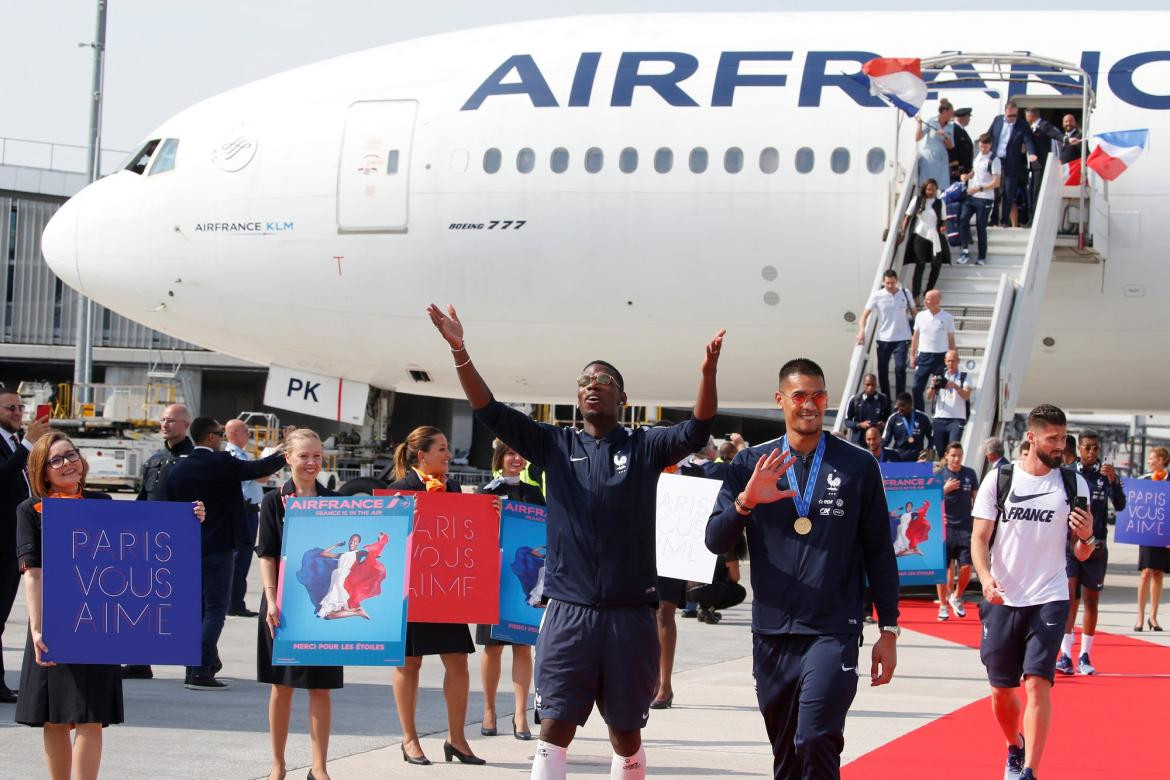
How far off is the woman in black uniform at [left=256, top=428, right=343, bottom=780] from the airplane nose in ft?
38.2

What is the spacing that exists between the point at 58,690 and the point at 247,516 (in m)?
4.98

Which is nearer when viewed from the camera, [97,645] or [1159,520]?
[97,645]

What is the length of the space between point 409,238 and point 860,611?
12.0m

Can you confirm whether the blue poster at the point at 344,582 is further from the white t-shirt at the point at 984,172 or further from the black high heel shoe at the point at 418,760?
the white t-shirt at the point at 984,172

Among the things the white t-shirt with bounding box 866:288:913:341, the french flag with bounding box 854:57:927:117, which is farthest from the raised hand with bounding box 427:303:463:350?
the french flag with bounding box 854:57:927:117

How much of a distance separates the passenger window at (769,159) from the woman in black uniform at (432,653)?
30.0 ft

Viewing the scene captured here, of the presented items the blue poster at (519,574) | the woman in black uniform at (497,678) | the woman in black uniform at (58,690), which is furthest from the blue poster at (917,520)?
the woman in black uniform at (58,690)

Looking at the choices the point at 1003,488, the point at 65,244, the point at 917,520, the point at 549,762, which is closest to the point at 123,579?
the point at 549,762

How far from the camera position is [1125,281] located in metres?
15.6

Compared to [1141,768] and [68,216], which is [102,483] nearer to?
[68,216]

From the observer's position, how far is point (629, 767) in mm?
5449

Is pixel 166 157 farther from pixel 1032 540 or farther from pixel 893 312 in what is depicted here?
pixel 1032 540

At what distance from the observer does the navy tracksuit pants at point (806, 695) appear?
4984mm

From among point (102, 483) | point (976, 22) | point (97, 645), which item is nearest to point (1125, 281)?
point (976, 22)
